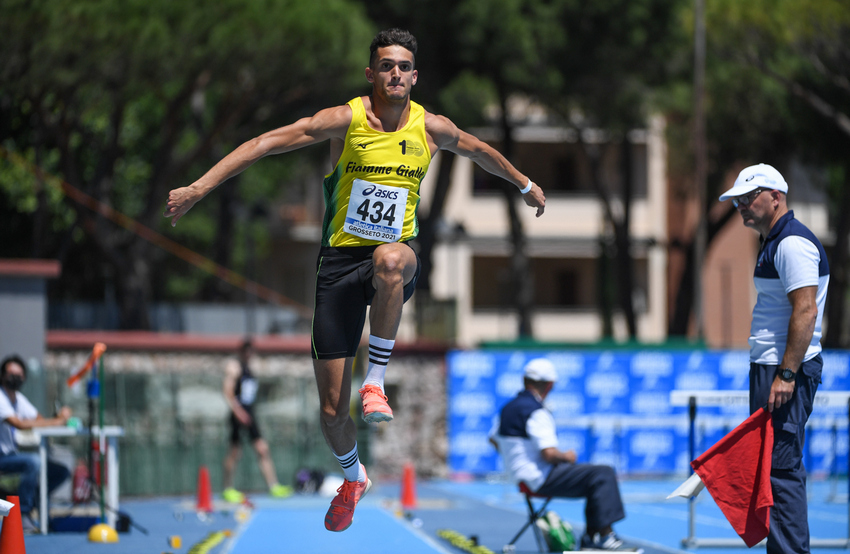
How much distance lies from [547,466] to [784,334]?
289 cm

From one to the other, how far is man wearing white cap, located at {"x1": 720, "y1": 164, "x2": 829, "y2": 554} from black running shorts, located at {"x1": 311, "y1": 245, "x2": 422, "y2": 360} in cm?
182

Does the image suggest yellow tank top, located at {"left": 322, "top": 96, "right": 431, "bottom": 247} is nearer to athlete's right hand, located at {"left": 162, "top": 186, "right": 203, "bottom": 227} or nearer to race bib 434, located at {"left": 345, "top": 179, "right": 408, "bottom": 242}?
race bib 434, located at {"left": 345, "top": 179, "right": 408, "bottom": 242}

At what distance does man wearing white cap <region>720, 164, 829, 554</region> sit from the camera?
5.06 meters

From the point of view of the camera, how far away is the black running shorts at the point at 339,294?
520 centimetres

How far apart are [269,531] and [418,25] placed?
14946 mm

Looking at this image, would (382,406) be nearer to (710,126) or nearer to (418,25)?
(418,25)

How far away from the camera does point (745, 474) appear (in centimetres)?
525

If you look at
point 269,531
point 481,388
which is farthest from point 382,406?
point 481,388

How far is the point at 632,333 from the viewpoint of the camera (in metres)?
26.0

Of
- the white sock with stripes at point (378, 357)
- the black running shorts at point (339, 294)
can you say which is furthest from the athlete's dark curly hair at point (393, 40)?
the white sock with stripes at point (378, 357)

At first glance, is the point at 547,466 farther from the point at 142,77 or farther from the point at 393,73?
the point at 142,77

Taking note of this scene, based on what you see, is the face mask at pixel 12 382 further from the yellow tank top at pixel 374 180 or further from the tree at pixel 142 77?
the tree at pixel 142 77

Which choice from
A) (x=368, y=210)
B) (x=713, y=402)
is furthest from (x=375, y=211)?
(x=713, y=402)

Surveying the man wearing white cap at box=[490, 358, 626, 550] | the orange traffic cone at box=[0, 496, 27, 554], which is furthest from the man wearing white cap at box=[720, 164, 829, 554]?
the orange traffic cone at box=[0, 496, 27, 554]
